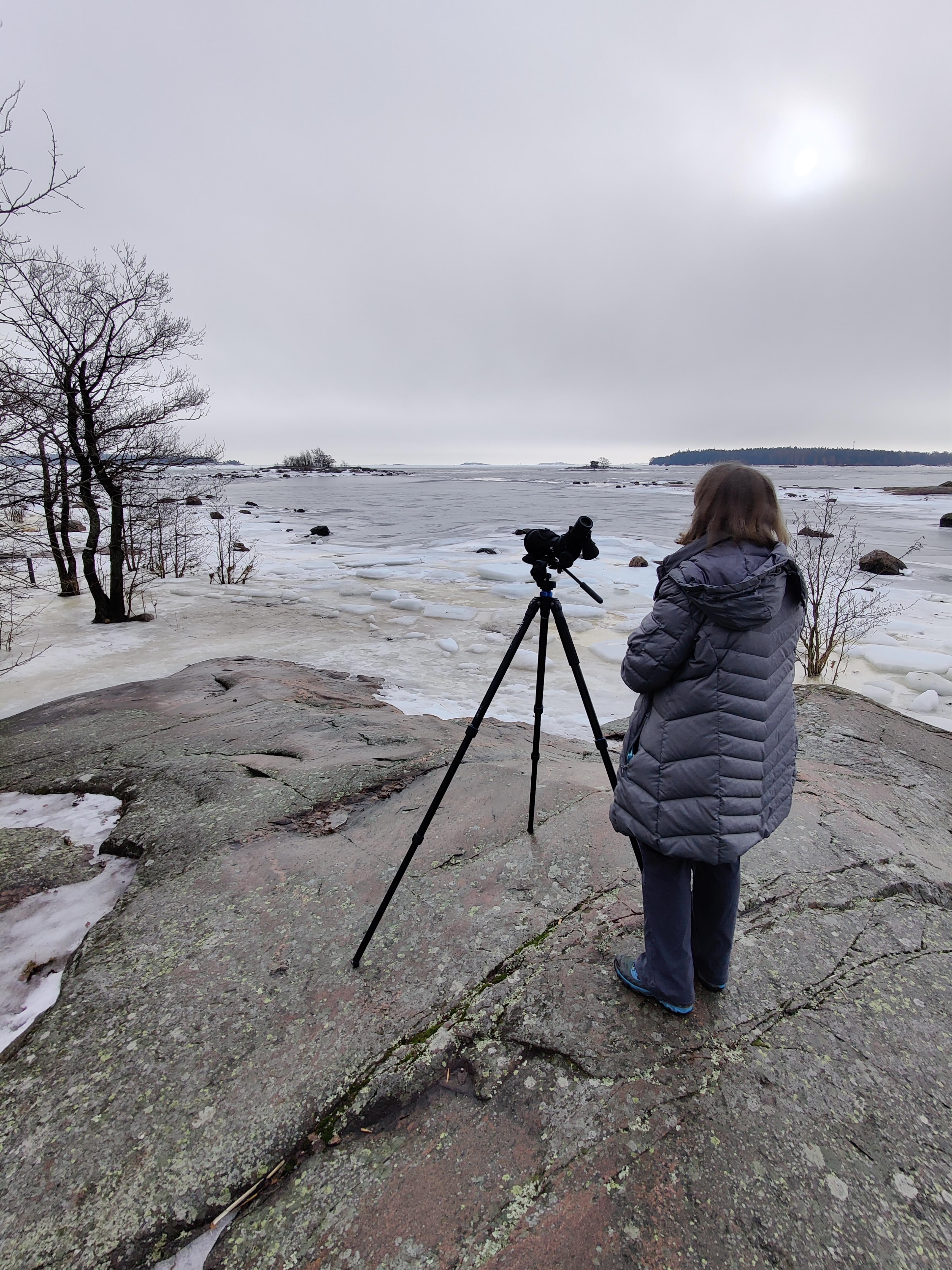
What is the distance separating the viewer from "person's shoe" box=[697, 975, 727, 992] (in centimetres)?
196

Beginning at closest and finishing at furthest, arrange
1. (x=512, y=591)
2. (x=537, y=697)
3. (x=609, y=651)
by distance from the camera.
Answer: (x=537, y=697) → (x=609, y=651) → (x=512, y=591)

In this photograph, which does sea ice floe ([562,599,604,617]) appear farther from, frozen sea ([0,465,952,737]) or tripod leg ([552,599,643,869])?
tripod leg ([552,599,643,869])

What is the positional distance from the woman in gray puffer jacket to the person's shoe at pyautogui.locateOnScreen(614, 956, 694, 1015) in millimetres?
10

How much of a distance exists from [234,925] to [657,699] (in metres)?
1.92

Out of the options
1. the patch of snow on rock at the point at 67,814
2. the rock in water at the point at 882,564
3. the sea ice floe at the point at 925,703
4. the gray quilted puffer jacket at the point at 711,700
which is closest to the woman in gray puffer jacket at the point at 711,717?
the gray quilted puffer jacket at the point at 711,700

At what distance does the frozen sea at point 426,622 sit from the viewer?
704 centimetres

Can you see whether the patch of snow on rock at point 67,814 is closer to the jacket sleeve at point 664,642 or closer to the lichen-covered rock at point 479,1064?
the lichen-covered rock at point 479,1064

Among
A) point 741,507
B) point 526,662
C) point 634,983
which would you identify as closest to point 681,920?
point 634,983

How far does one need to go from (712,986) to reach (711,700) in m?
1.05

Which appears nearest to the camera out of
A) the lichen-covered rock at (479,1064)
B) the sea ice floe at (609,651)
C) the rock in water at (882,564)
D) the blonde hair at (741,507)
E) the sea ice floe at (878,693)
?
the lichen-covered rock at (479,1064)

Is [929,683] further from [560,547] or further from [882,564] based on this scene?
[882,564]

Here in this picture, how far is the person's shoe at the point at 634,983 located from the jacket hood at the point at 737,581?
124 centimetres

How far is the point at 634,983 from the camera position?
6.36ft

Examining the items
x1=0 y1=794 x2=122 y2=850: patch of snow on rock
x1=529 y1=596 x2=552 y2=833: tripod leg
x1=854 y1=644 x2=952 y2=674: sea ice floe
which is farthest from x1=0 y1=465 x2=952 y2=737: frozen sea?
x1=0 y1=794 x2=122 y2=850: patch of snow on rock
